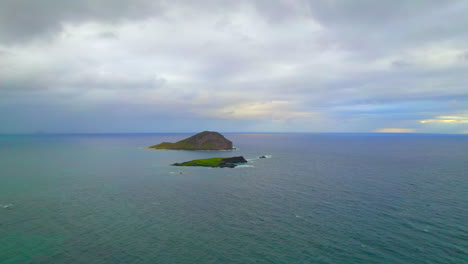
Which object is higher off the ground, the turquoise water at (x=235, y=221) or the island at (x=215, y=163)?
the island at (x=215, y=163)

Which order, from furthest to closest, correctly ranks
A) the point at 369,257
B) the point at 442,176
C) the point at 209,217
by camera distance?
the point at 442,176, the point at 209,217, the point at 369,257

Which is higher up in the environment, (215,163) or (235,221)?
(215,163)

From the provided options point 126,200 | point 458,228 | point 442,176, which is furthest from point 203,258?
point 442,176

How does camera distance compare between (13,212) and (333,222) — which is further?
(13,212)

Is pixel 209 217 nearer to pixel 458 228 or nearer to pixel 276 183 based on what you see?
pixel 276 183

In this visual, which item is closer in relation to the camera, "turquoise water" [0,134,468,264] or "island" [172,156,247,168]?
"turquoise water" [0,134,468,264]

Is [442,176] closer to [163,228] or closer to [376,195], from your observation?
[376,195]

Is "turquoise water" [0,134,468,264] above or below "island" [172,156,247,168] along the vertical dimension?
below

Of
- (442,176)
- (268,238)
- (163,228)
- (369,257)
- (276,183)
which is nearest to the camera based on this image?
(369,257)

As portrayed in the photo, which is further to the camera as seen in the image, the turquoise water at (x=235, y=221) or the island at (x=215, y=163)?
the island at (x=215, y=163)

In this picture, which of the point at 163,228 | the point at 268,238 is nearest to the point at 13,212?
the point at 163,228

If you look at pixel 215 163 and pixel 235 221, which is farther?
pixel 215 163
